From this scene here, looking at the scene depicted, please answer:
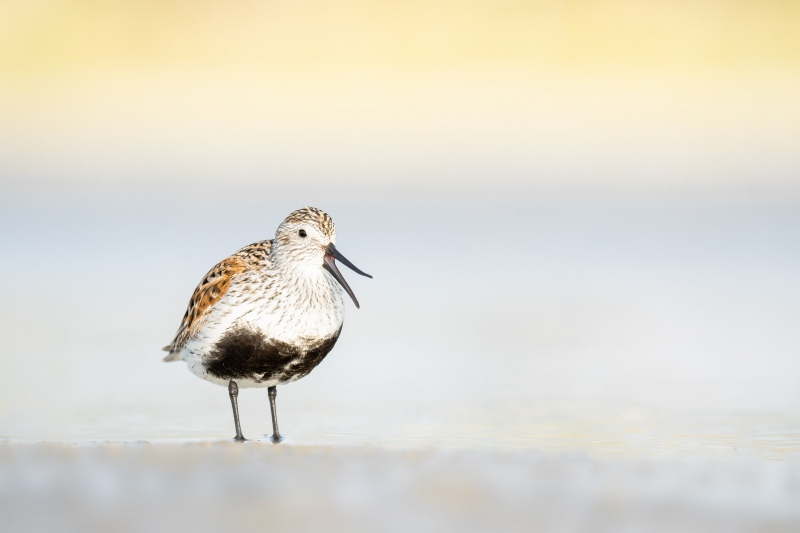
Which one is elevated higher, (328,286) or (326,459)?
(328,286)

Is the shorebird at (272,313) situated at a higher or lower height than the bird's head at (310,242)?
lower

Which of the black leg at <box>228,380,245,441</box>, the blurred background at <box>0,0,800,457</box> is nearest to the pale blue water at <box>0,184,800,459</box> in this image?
the blurred background at <box>0,0,800,457</box>

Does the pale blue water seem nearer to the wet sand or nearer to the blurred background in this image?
the blurred background

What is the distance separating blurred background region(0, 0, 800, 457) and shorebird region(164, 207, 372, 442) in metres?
0.40

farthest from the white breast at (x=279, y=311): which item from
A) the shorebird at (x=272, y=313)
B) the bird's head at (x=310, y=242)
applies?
the bird's head at (x=310, y=242)

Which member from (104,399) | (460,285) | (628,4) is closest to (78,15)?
(628,4)

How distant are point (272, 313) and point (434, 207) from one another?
10.3m

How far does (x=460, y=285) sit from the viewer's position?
12.9 meters

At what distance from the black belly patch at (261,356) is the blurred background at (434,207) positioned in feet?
1.26

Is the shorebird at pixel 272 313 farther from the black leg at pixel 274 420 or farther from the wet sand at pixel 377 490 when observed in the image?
the wet sand at pixel 377 490

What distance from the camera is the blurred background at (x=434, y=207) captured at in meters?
8.61

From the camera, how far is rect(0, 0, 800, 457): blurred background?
861 centimetres

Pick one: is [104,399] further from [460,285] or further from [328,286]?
[460,285]

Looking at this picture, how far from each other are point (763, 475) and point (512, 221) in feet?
34.7
